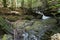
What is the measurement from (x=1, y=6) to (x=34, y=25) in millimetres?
2911

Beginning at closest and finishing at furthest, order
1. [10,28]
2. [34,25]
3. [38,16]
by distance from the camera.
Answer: [10,28], [34,25], [38,16]

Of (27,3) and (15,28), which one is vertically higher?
(27,3)

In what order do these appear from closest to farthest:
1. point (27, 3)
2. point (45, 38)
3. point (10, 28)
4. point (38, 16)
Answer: point (45, 38), point (10, 28), point (38, 16), point (27, 3)

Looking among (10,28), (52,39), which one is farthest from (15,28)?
(52,39)

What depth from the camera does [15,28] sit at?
20.1 feet

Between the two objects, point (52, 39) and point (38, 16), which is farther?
point (38, 16)

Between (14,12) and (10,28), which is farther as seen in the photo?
(14,12)

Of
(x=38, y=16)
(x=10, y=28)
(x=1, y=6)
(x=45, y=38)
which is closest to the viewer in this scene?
(x=45, y=38)

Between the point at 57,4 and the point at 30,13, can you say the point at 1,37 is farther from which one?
the point at 57,4

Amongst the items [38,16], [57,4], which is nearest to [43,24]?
[38,16]

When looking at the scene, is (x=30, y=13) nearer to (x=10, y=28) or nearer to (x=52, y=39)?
(x=10, y=28)

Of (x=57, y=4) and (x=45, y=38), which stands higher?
(x=57, y=4)

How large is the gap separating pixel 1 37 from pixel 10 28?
59cm

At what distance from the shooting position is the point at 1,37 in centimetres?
550
